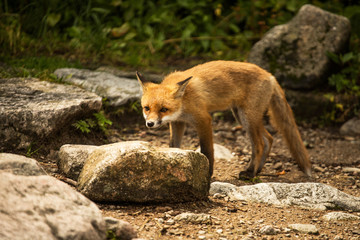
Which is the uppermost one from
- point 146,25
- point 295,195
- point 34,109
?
point 146,25

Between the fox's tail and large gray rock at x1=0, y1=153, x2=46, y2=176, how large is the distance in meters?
3.28

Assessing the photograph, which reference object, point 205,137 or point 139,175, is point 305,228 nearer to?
point 139,175

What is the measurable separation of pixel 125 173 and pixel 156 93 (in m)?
1.45

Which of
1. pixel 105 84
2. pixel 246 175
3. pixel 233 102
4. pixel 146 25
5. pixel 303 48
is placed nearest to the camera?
pixel 246 175

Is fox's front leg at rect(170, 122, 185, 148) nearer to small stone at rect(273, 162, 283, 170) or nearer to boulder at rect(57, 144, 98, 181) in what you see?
boulder at rect(57, 144, 98, 181)

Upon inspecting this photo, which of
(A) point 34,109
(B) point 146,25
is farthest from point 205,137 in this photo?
(B) point 146,25

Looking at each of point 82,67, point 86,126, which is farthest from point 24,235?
point 82,67

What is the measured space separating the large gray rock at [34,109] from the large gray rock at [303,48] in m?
3.64

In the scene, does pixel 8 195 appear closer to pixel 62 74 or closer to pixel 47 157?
pixel 47 157

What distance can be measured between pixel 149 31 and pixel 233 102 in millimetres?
3761

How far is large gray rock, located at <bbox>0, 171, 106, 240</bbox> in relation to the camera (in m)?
2.16

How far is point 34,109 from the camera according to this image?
4.21 m

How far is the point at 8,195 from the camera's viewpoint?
2328 mm

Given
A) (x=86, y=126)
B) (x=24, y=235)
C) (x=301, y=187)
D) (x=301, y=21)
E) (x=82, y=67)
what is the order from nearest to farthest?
(x=24, y=235) < (x=301, y=187) < (x=86, y=126) < (x=82, y=67) < (x=301, y=21)
